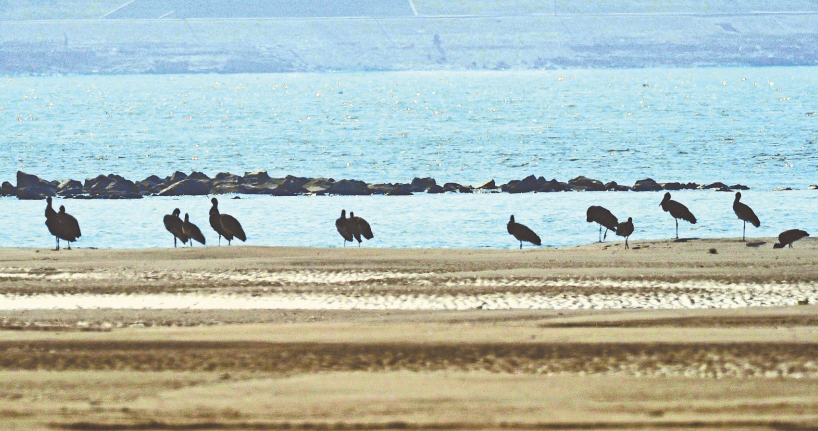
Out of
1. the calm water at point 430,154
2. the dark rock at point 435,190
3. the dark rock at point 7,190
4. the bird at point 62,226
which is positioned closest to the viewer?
the bird at point 62,226

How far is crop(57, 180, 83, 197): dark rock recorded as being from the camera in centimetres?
4250

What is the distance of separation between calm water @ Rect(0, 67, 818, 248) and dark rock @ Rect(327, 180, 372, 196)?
83.4 inches

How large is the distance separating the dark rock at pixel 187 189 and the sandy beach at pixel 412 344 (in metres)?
22.6

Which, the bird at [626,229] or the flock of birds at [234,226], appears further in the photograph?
the flock of birds at [234,226]

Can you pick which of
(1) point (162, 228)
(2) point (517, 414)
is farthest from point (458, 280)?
(1) point (162, 228)

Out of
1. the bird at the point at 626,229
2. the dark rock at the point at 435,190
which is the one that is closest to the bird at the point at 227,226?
the bird at the point at 626,229

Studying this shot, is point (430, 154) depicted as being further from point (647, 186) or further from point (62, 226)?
point (62, 226)

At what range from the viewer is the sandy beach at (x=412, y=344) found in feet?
29.7

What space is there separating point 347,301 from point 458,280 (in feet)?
7.77

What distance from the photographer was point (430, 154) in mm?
64750

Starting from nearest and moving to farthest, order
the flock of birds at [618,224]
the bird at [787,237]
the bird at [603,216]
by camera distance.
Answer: the bird at [787,237] → the flock of birds at [618,224] → the bird at [603,216]

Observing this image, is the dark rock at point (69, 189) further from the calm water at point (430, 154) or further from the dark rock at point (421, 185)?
the dark rock at point (421, 185)

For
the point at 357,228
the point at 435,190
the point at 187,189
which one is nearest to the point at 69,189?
the point at 187,189

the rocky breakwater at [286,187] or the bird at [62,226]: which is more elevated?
the rocky breakwater at [286,187]
